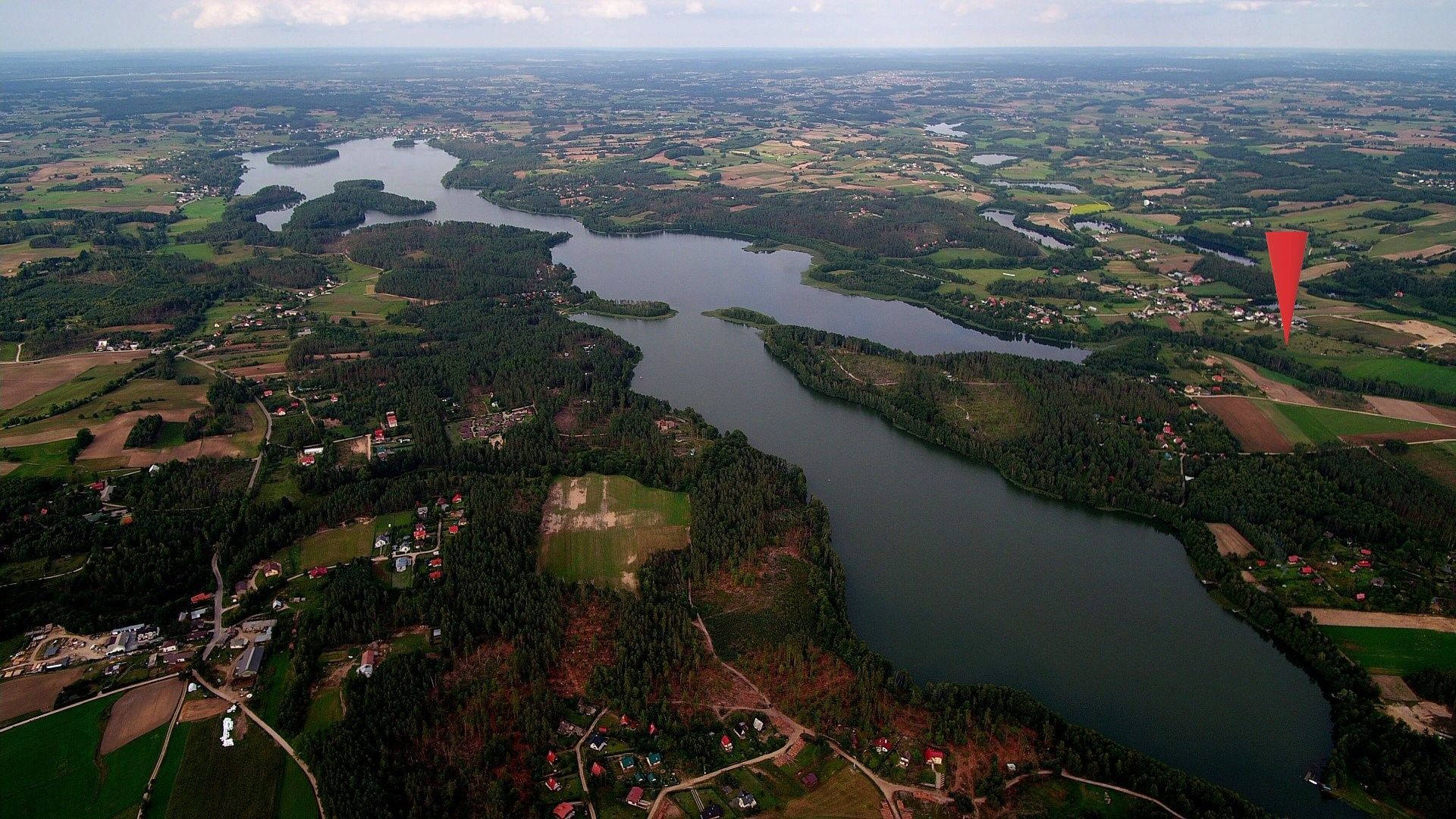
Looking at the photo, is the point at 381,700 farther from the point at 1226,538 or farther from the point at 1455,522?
the point at 1455,522

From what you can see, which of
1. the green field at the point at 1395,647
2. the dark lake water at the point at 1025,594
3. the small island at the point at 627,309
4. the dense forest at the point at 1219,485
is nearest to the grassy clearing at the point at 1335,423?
the dense forest at the point at 1219,485

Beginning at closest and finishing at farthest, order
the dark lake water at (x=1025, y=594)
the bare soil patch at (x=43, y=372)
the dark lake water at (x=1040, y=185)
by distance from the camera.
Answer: the dark lake water at (x=1025, y=594)
the bare soil patch at (x=43, y=372)
the dark lake water at (x=1040, y=185)

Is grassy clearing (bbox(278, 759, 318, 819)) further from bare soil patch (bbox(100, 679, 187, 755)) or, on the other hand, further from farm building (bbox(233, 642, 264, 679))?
bare soil patch (bbox(100, 679, 187, 755))

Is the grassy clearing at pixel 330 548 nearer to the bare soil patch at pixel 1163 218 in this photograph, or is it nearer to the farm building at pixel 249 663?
the farm building at pixel 249 663

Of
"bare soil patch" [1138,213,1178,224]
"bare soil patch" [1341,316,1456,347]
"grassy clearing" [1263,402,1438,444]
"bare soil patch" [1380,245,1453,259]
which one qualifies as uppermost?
"bare soil patch" [1380,245,1453,259]

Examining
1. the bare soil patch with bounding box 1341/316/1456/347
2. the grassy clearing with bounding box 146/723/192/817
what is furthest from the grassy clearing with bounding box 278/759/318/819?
the bare soil patch with bounding box 1341/316/1456/347

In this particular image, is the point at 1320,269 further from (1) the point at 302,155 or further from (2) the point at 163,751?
(1) the point at 302,155

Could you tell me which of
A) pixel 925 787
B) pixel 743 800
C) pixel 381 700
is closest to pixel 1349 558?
pixel 925 787
